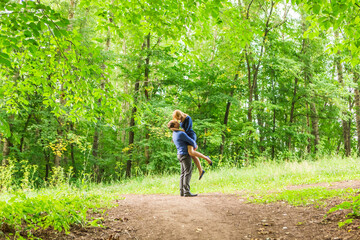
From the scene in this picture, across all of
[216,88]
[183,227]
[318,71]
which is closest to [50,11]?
[183,227]

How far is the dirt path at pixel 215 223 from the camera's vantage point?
3.70m

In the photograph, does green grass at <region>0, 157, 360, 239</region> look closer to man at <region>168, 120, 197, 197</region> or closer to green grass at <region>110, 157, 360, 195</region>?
green grass at <region>110, 157, 360, 195</region>

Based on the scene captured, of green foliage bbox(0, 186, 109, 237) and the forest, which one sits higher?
the forest

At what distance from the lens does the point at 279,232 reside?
3.90 m

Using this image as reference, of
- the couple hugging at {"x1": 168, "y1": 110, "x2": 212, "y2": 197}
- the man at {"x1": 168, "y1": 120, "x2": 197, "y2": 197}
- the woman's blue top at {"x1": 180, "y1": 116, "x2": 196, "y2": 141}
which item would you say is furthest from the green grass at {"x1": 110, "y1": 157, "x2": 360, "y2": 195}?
the woman's blue top at {"x1": 180, "y1": 116, "x2": 196, "y2": 141}

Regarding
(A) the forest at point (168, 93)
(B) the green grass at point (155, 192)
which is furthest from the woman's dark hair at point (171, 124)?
(B) the green grass at point (155, 192)

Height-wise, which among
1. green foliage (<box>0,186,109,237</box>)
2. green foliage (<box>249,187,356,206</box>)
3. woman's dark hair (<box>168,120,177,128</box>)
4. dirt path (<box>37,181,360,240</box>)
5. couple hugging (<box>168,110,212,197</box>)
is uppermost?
woman's dark hair (<box>168,120,177,128</box>)

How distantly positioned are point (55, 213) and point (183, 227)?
6.37 ft

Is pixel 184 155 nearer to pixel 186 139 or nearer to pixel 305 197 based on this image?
pixel 186 139

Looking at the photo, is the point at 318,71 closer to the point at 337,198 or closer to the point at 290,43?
the point at 290,43

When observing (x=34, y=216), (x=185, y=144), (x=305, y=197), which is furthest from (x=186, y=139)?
(x=34, y=216)

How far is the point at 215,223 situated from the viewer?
446 cm

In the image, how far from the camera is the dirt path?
3699mm

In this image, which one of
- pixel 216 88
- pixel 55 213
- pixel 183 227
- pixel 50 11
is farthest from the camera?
pixel 216 88
